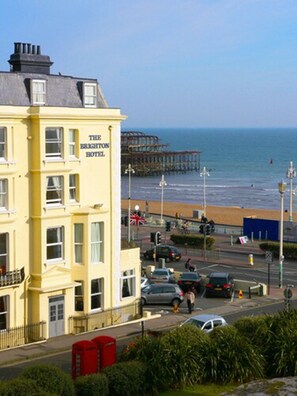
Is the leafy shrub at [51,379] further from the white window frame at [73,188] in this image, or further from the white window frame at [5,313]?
the white window frame at [73,188]

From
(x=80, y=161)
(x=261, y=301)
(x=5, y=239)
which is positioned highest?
(x=80, y=161)

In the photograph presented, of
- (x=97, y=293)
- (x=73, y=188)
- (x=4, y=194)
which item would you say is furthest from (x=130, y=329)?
(x=4, y=194)

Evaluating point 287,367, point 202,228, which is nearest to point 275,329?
point 287,367

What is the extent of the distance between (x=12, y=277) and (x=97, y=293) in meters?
4.54

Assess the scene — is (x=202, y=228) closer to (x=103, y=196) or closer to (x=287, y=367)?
(x=103, y=196)

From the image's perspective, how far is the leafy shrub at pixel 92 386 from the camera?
1966cm

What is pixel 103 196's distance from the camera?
33594 mm

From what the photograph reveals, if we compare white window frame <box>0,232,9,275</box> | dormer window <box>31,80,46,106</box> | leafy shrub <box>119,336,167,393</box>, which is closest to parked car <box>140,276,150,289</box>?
white window frame <box>0,232,9,275</box>

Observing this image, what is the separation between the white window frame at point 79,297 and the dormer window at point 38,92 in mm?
7405

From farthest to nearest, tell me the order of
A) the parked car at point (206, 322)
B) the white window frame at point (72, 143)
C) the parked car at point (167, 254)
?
1. the parked car at point (167, 254)
2. the white window frame at point (72, 143)
3. the parked car at point (206, 322)

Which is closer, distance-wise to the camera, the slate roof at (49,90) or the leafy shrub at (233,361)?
the leafy shrub at (233,361)

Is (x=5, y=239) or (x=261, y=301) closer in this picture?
(x=5, y=239)

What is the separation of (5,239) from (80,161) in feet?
15.1

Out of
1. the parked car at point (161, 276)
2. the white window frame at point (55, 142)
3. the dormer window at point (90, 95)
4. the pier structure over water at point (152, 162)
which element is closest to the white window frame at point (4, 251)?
the white window frame at point (55, 142)
